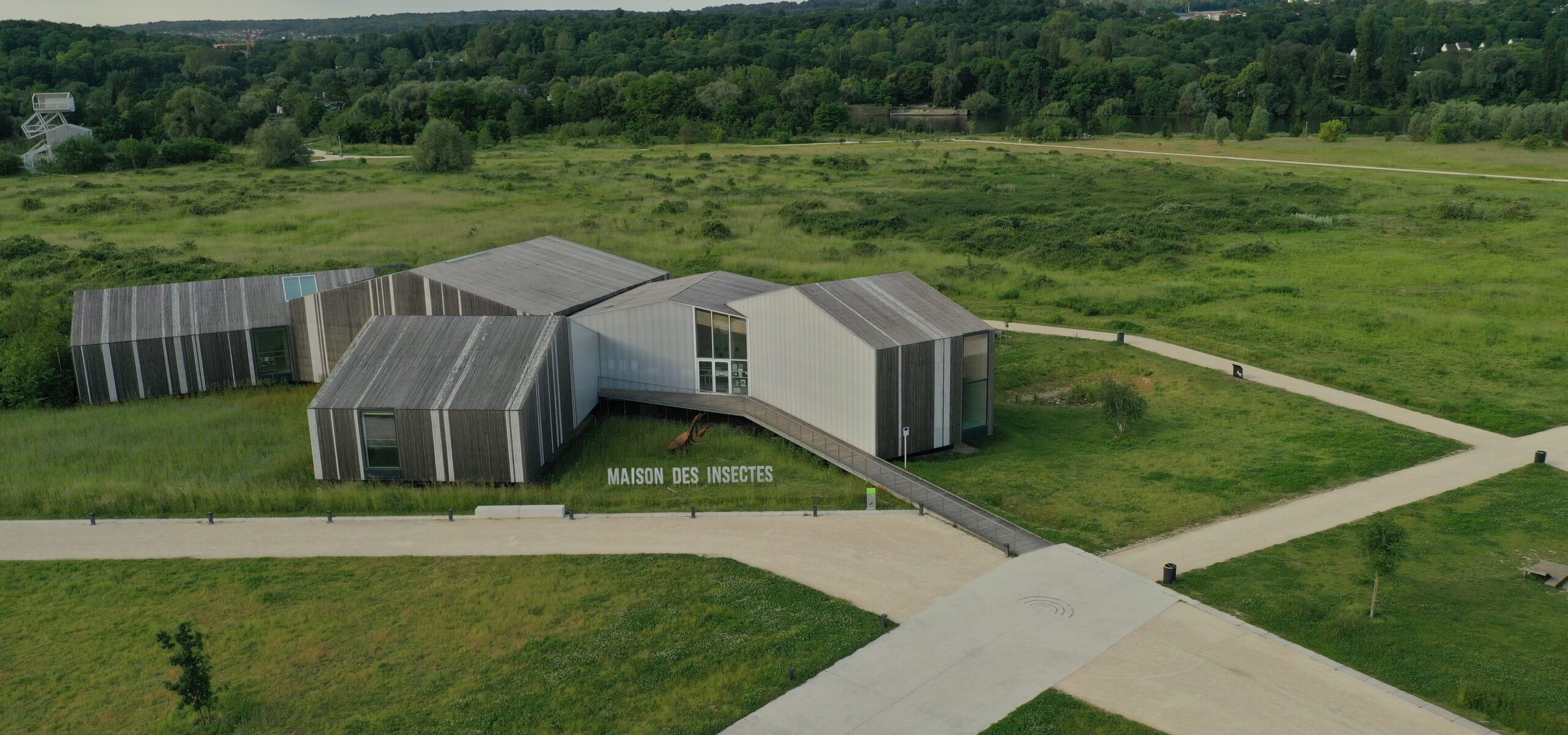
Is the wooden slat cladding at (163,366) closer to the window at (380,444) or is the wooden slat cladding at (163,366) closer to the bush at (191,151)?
the window at (380,444)

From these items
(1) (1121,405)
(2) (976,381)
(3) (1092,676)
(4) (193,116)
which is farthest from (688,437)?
(4) (193,116)

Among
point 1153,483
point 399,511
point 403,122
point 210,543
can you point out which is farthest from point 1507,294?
point 403,122

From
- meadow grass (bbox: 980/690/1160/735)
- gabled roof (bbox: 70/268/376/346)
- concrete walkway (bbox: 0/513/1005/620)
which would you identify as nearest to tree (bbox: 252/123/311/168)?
gabled roof (bbox: 70/268/376/346)

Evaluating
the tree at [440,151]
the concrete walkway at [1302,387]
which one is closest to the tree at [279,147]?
the tree at [440,151]

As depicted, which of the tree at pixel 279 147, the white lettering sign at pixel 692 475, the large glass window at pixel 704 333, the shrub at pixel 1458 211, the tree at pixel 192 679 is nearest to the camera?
the tree at pixel 192 679

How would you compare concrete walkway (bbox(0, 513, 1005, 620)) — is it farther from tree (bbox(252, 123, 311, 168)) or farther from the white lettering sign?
tree (bbox(252, 123, 311, 168))
